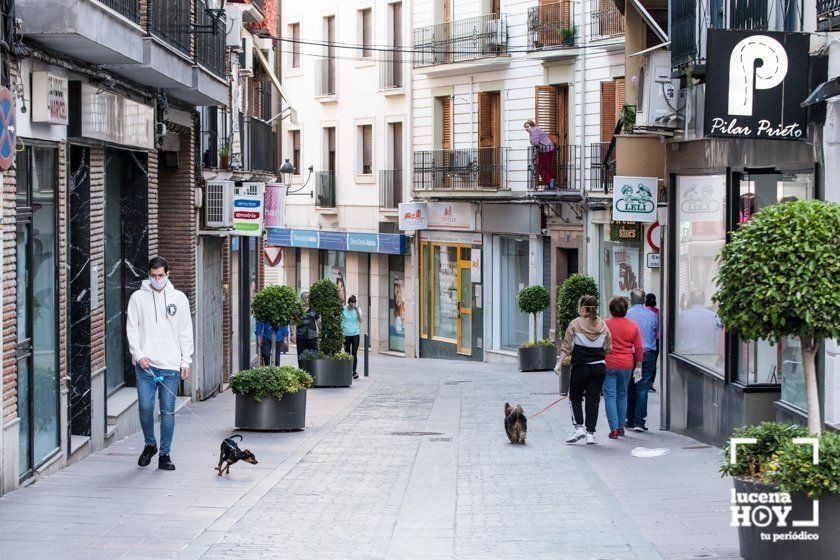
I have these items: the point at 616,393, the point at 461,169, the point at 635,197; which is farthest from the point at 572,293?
the point at 616,393

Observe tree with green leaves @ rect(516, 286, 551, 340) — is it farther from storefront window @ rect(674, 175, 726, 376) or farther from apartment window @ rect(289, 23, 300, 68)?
apartment window @ rect(289, 23, 300, 68)

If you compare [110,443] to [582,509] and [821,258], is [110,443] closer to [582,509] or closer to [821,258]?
[582,509]

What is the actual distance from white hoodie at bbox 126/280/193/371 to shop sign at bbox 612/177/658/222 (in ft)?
28.7

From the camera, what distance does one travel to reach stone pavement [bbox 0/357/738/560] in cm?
916

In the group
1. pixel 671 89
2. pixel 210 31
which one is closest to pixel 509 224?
pixel 210 31

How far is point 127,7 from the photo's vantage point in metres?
14.2

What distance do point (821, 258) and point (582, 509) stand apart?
3.58 m

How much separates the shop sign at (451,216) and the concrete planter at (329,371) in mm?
14616

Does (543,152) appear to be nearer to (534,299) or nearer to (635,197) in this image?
(534,299)

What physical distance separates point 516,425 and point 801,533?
764cm

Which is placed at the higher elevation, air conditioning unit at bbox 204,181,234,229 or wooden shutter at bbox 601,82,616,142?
wooden shutter at bbox 601,82,616,142

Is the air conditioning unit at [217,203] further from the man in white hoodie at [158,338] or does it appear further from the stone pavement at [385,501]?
the man in white hoodie at [158,338]

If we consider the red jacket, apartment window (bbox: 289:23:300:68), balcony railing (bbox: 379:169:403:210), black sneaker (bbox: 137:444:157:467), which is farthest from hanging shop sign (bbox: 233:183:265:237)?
apartment window (bbox: 289:23:300:68)

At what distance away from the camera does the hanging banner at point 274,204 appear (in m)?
29.1
